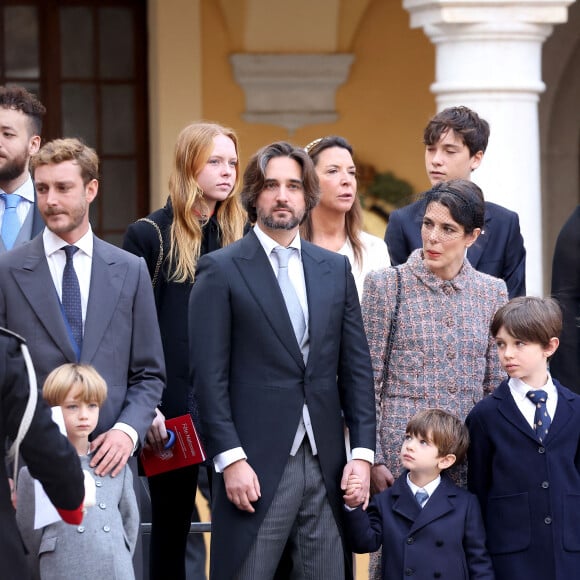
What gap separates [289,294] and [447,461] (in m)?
0.73

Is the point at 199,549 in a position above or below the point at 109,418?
below

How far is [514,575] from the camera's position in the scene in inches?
198

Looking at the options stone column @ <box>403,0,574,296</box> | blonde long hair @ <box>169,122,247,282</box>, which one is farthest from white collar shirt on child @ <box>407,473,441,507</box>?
stone column @ <box>403,0,574,296</box>

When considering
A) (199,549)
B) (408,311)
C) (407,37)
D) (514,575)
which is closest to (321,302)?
(408,311)

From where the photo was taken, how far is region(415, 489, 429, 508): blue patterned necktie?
5.03m

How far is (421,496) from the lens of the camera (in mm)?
5035

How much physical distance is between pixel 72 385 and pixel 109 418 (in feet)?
0.89

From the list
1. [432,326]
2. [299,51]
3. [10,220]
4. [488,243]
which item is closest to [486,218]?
[488,243]

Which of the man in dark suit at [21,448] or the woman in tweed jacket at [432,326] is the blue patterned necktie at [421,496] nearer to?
the woman in tweed jacket at [432,326]

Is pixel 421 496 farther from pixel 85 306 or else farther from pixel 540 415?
pixel 85 306

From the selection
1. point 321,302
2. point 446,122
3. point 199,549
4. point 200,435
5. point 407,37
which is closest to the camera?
point 321,302

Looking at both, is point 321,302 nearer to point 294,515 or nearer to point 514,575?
point 294,515

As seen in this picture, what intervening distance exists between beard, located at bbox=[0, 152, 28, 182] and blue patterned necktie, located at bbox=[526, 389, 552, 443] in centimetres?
186

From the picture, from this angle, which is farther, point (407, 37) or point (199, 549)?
point (407, 37)
